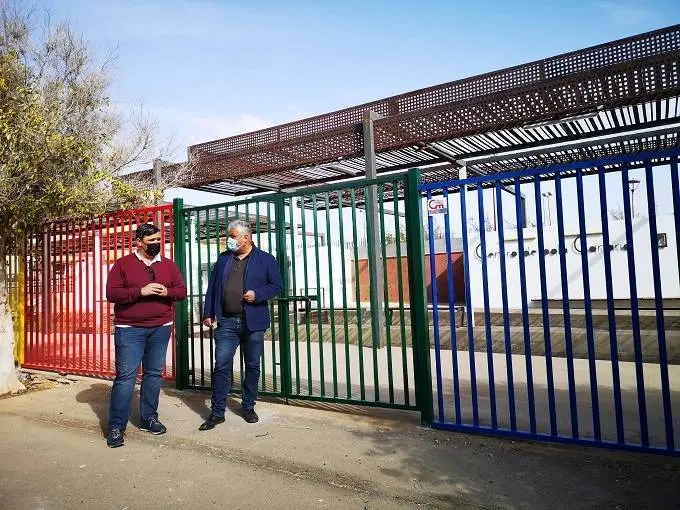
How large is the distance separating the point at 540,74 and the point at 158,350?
22.5ft

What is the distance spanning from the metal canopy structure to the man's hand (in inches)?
212

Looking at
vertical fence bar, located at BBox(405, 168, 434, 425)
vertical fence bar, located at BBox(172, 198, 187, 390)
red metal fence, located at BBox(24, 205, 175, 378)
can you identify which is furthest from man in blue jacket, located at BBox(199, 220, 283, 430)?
red metal fence, located at BBox(24, 205, 175, 378)

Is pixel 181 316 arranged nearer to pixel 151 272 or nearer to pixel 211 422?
pixel 151 272

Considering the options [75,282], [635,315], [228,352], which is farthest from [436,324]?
[75,282]

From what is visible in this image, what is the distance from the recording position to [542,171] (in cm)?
390

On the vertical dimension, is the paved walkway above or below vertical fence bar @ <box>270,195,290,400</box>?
below

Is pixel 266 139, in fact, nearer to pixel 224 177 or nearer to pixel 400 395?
pixel 224 177

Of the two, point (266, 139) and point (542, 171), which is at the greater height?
point (266, 139)

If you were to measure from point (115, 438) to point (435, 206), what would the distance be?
3.38 m

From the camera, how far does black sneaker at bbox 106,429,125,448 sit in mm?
4246

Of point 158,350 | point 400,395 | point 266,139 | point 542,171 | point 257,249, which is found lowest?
point 400,395

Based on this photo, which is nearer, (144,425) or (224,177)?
(144,425)

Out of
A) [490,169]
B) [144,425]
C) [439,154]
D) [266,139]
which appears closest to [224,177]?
[266,139]

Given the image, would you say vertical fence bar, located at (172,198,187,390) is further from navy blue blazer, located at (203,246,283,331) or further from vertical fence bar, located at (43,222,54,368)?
vertical fence bar, located at (43,222,54,368)
